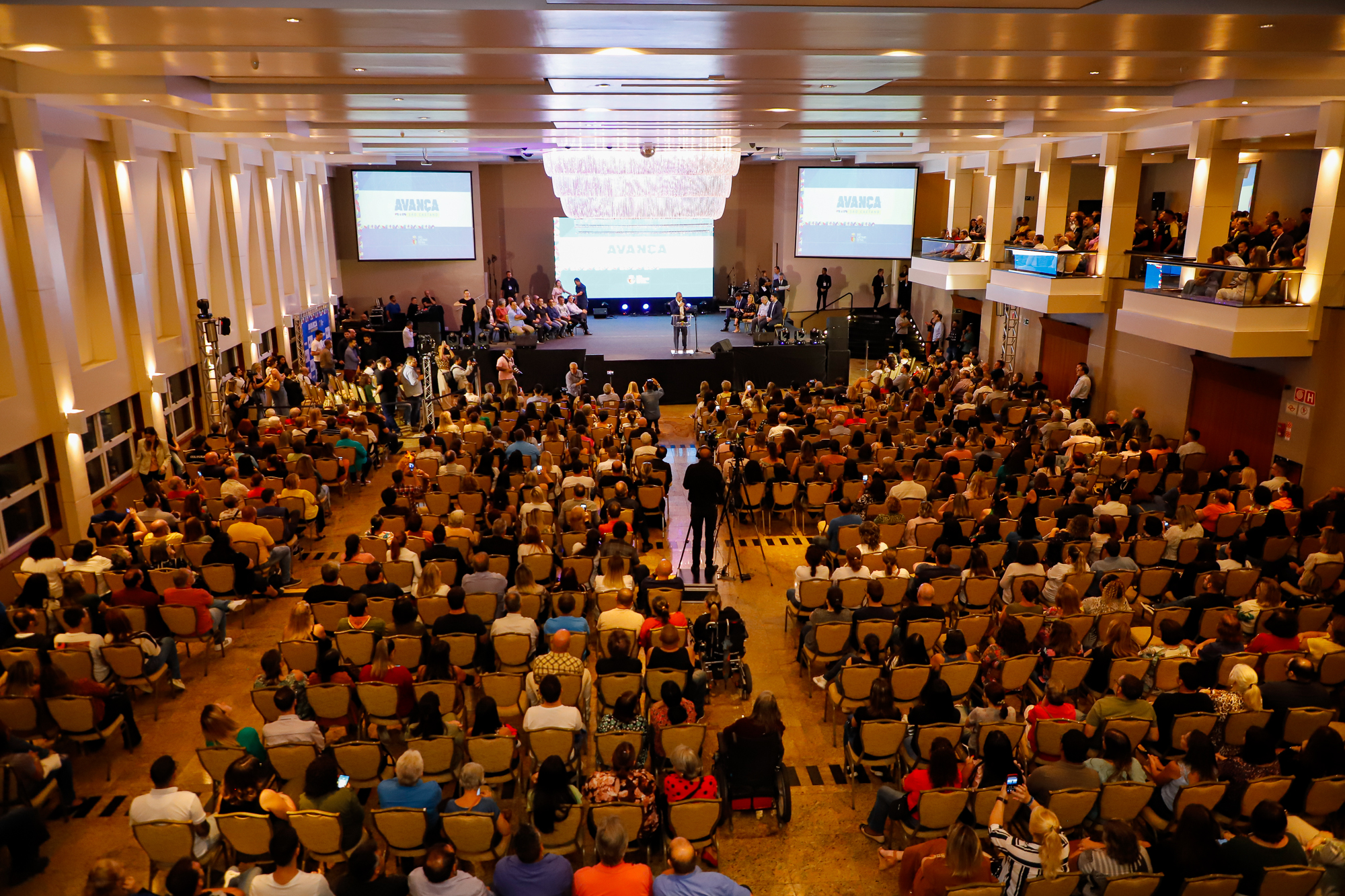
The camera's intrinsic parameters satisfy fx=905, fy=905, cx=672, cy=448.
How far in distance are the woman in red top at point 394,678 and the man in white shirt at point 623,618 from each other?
160 centimetres

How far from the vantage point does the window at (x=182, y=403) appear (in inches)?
622

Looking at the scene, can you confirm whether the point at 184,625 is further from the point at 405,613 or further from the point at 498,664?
the point at 498,664

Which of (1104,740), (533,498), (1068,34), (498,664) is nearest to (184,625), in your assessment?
(498,664)

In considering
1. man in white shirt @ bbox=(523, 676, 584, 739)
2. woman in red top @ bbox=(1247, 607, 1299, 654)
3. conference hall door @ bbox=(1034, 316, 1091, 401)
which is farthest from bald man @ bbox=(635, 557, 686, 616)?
conference hall door @ bbox=(1034, 316, 1091, 401)

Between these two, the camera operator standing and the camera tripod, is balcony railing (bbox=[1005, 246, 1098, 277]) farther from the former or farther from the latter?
the camera operator standing

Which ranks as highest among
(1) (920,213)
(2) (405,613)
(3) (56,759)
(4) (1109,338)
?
(1) (920,213)

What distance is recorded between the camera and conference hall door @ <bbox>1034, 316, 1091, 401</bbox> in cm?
1886

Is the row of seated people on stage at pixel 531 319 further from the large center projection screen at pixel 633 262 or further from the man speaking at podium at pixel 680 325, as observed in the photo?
the man speaking at podium at pixel 680 325

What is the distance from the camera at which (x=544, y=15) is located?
21.4 ft

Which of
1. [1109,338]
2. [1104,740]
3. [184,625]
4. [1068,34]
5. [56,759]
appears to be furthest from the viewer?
[1109,338]

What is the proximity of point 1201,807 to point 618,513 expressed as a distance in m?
6.45

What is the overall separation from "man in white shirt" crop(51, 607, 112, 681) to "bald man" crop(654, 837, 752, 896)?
5.30m

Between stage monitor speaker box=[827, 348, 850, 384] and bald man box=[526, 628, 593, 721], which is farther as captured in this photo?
stage monitor speaker box=[827, 348, 850, 384]

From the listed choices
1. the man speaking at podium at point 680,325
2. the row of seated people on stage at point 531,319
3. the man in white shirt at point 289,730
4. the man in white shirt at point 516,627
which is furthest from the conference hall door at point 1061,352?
the man in white shirt at point 289,730
